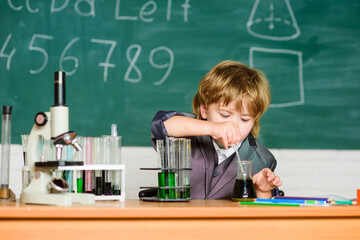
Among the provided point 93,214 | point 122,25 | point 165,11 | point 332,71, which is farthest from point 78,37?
point 93,214

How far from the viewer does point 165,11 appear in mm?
2557

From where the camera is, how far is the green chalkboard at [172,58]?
2402 mm

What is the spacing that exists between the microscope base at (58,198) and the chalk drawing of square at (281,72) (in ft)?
5.72

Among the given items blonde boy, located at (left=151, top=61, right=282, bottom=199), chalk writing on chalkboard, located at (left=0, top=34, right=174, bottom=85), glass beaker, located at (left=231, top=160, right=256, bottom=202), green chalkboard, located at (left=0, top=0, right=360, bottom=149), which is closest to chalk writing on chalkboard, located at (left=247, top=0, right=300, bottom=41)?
green chalkboard, located at (left=0, top=0, right=360, bottom=149)

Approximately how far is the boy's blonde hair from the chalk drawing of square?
83 centimetres

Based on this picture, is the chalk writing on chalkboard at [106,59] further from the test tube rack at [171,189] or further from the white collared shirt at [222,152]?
the test tube rack at [171,189]

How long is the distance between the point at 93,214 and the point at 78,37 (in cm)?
170

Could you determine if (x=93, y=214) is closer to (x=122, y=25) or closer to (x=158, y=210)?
(x=158, y=210)

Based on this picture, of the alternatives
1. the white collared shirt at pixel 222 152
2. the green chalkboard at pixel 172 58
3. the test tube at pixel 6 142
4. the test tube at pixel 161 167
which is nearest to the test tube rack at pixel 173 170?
the test tube at pixel 161 167

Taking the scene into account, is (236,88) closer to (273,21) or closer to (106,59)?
(106,59)

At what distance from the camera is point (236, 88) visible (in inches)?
66.5

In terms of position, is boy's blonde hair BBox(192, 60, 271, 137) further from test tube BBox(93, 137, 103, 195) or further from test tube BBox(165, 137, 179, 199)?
test tube BBox(93, 137, 103, 195)
